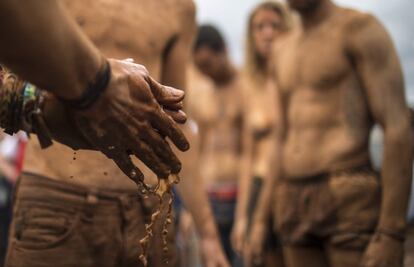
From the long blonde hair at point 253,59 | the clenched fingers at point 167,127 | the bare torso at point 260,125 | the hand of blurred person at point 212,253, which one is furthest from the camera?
the long blonde hair at point 253,59

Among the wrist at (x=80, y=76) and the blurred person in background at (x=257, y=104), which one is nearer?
the wrist at (x=80, y=76)

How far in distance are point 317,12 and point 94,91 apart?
2185mm

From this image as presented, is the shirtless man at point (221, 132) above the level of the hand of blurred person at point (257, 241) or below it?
above

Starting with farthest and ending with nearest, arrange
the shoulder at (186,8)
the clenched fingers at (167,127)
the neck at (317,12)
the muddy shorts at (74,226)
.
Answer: the neck at (317,12), the shoulder at (186,8), the muddy shorts at (74,226), the clenched fingers at (167,127)

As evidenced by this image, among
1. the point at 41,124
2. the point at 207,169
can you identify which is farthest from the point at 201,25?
the point at 41,124

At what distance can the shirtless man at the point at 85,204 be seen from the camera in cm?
232

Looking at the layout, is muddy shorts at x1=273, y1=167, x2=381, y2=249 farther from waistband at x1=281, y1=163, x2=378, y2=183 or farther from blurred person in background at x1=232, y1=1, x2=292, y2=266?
blurred person in background at x1=232, y1=1, x2=292, y2=266

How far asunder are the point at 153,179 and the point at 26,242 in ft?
1.61

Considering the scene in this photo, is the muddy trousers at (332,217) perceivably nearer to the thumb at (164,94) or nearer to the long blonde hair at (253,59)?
the thumb at (164,94)

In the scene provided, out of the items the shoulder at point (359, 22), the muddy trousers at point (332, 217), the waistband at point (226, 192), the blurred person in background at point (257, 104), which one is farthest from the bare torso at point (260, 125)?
the shoulder at point (359, 22)

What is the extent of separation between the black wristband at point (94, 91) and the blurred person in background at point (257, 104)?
3616 millimetres

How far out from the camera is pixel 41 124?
1.67 meters

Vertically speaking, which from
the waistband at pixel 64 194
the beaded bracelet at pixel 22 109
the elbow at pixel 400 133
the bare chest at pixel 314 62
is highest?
the bare chest at pixel 314 62

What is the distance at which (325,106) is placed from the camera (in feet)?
10.8
